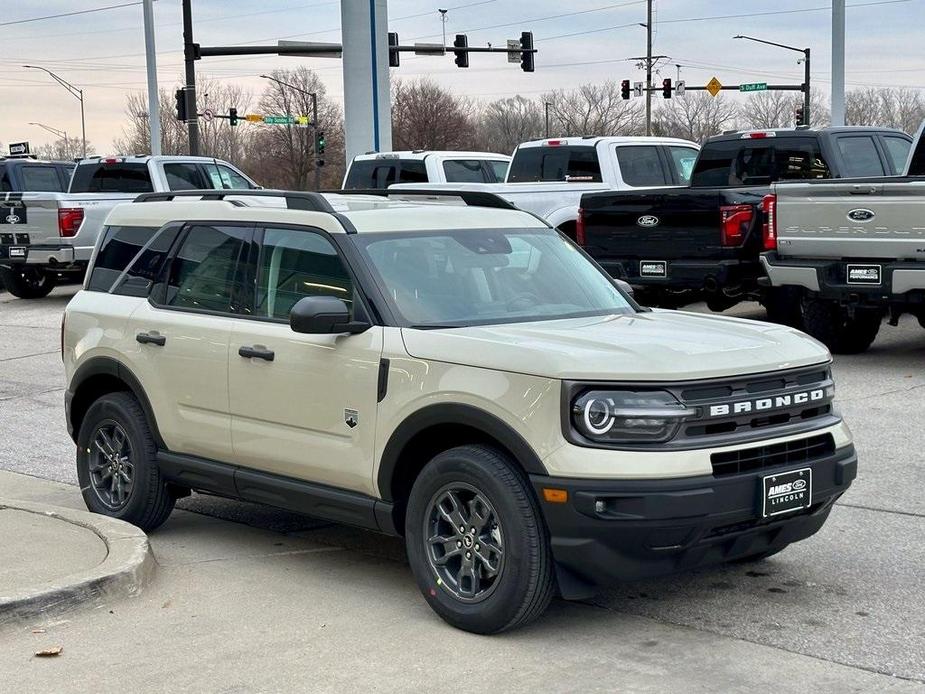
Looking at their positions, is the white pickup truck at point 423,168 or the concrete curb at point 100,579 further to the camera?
the white pickup truck at point 423,168

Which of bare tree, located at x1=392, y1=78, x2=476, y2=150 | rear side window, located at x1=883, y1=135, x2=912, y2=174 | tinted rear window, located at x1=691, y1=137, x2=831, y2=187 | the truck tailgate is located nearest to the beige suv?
the truck tailgate

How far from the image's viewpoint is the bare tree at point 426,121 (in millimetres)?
81250

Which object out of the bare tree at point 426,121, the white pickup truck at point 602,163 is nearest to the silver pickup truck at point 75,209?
the white pickup truck at point 602,163

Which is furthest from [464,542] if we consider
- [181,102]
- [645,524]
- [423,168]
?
[181,102]

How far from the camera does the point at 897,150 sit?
15781mm

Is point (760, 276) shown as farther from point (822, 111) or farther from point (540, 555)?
point (822, 111)

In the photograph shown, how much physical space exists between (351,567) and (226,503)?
1.86 m

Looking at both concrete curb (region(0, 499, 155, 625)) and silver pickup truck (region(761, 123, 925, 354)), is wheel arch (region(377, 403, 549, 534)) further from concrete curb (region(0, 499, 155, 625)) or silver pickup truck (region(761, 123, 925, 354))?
silver pickup truck (region(761, 123, 925, 354))

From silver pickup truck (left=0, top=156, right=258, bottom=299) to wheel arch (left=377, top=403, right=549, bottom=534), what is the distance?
1545cm

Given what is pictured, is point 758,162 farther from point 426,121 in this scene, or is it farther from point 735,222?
point 426,121

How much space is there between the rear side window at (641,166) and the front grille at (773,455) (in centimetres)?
1302

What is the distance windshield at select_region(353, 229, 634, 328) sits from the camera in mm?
6117

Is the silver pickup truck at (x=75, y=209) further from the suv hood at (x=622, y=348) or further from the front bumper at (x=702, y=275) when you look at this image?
the suv hood at (x=622, y=348)

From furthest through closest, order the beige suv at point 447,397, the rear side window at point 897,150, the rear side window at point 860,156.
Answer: the rear side window at point 897,150, the rear side window at point 860,156, the beige suv at point 447,397
